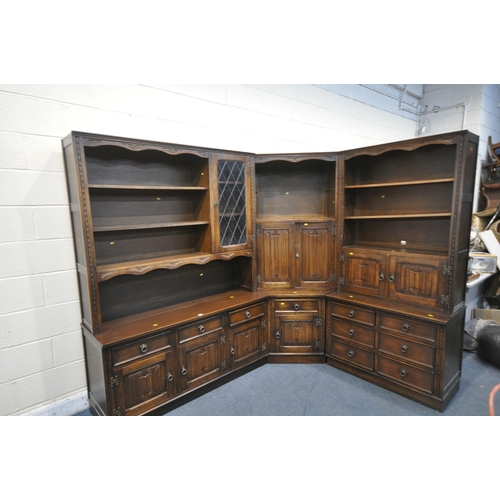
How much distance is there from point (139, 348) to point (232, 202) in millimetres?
1491

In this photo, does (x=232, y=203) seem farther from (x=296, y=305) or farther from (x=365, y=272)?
(x=365, y=272)

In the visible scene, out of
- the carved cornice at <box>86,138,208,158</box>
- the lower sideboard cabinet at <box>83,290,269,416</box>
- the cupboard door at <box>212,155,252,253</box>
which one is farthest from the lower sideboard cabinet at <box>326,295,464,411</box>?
the carved cornice at <box>86,138,208,158</box>

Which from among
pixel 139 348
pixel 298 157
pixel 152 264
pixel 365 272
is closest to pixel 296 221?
pixel 298 157

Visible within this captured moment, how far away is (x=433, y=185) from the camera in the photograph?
2.82m

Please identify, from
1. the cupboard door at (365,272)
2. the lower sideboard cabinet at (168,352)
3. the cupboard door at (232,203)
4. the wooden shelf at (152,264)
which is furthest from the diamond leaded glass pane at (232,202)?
the cupboard door at (365,272)

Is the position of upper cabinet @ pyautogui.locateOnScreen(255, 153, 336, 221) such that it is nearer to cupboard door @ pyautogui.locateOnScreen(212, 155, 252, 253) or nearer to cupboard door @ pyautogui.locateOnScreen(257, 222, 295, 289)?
cupboard door @ pyautogui.locateOnScreen(257, 222, 295, 289)

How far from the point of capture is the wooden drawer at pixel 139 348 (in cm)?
221

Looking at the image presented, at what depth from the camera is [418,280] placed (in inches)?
106

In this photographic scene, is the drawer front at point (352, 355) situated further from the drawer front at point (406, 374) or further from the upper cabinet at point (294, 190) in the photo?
the upper cabinet at point (294, 190)

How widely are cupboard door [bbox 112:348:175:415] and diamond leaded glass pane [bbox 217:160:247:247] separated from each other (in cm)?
115

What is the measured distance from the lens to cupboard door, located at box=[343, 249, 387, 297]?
2936 millimetres

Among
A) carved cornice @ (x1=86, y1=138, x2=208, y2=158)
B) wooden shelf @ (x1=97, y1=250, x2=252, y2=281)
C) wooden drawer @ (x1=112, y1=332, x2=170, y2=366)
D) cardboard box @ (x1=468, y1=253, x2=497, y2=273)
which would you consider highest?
carved cornice @ (x1=86, y1=138, x2=208, y2=158)

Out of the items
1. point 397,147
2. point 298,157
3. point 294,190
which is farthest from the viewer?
point 294,190
